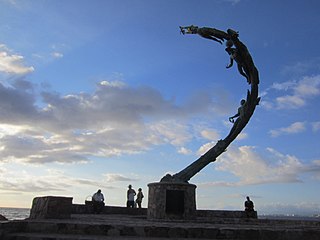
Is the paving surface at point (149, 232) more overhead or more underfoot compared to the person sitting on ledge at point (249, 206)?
more underfoot

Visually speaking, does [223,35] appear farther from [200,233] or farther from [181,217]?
[200,233]

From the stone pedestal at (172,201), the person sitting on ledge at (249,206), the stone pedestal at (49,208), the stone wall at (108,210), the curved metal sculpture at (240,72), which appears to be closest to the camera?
the stone pedestal at (49,208)

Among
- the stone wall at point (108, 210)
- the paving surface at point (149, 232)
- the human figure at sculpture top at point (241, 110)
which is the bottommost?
the paving surface at point (149, 232)

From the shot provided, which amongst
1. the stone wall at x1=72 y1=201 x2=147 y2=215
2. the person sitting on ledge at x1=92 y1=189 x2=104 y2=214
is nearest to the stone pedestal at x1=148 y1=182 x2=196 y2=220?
the person sitting on ledge at x1=92 y1=189 x2=104 y2=214

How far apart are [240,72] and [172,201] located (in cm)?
704

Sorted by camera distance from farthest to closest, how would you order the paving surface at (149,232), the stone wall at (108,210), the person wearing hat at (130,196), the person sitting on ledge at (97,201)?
the person wearing hat at (130,196) < the stone wall at (108,210) < the person sitting on ledge at (97,201) < the paving surface at (149,232)

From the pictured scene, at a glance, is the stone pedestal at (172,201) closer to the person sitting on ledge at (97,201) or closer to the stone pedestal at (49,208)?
the stone pedestal at (49,208)

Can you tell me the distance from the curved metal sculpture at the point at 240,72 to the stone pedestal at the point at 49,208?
5861 mm

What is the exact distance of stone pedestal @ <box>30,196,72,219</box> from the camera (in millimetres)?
10414

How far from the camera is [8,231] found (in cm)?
785

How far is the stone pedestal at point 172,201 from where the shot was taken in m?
13.1

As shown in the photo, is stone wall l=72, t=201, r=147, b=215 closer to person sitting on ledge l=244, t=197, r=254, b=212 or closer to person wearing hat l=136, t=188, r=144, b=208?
person wearing hat l=136, t=188, r=144, b=208

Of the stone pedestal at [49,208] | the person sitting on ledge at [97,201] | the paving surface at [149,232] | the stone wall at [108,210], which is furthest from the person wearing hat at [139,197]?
the paving surface at [149,232]

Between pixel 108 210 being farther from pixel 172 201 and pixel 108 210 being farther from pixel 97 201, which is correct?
pixel 172 201
